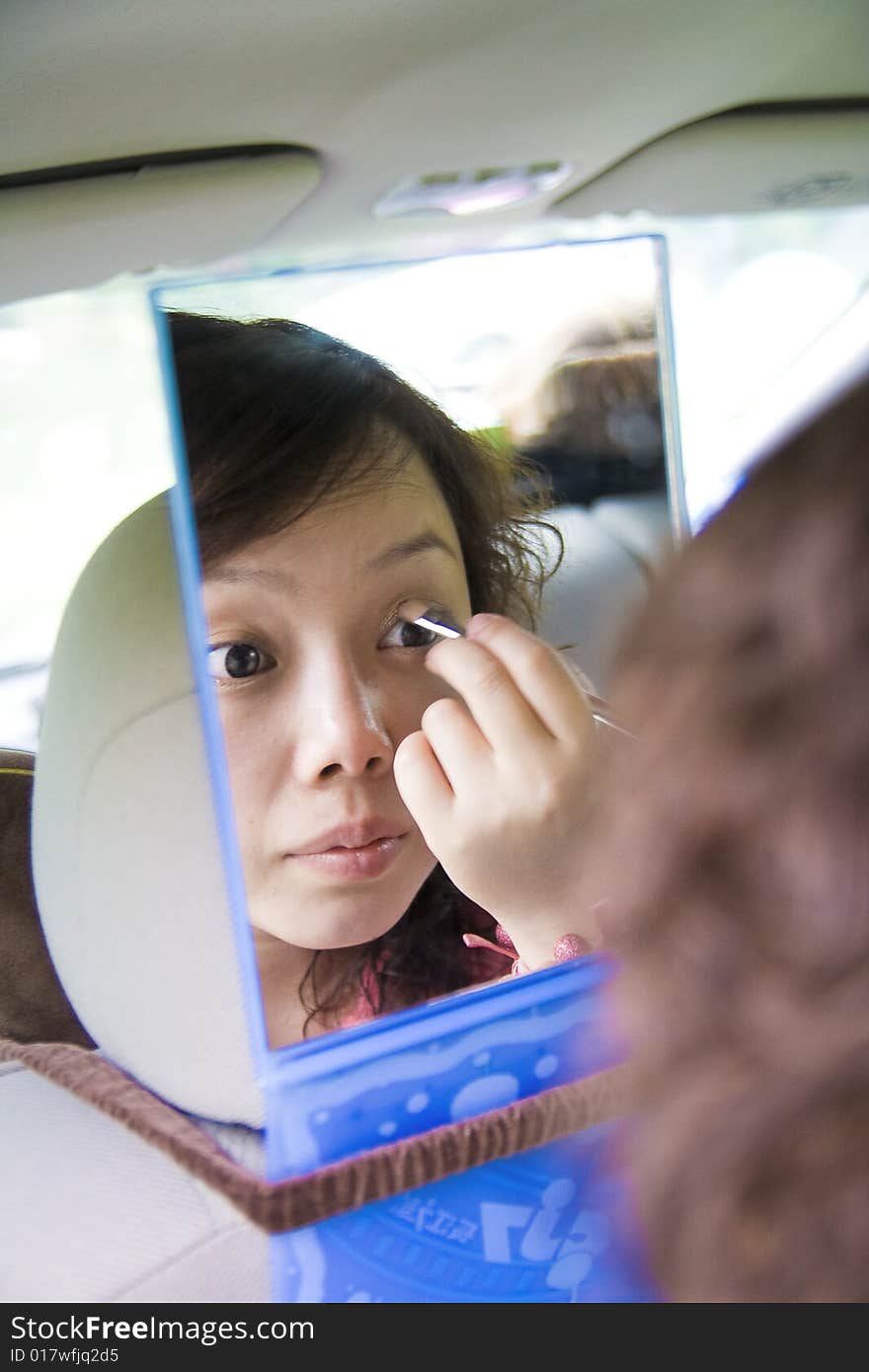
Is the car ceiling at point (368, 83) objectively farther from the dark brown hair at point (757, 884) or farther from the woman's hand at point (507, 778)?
the dark brown hair at point (757, 884)

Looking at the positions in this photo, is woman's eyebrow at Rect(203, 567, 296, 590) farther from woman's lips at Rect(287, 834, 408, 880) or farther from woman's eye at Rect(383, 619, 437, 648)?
woman's lips at Rect(287, 834, 408, 880)

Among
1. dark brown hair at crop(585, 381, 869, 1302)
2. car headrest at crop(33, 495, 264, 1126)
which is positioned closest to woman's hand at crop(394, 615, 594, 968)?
car headrest at crop(33, 495, 264, 1126)

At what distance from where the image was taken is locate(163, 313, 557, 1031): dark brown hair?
0.69 meters

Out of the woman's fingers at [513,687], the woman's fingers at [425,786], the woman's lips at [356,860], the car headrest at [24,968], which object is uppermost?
the woman's fingers at [513,687]

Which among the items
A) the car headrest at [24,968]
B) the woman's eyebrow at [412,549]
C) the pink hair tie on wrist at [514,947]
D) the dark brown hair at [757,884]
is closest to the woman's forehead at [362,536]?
the woman's eyebrow at [412,549]

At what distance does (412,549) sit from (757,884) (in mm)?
493

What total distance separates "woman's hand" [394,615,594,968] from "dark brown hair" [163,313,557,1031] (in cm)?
4

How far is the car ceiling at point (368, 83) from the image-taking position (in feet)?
2.10

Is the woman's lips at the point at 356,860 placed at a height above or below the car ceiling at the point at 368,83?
below

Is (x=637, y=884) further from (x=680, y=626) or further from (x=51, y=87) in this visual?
(x=51, y=87)

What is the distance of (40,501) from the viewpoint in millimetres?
1682
